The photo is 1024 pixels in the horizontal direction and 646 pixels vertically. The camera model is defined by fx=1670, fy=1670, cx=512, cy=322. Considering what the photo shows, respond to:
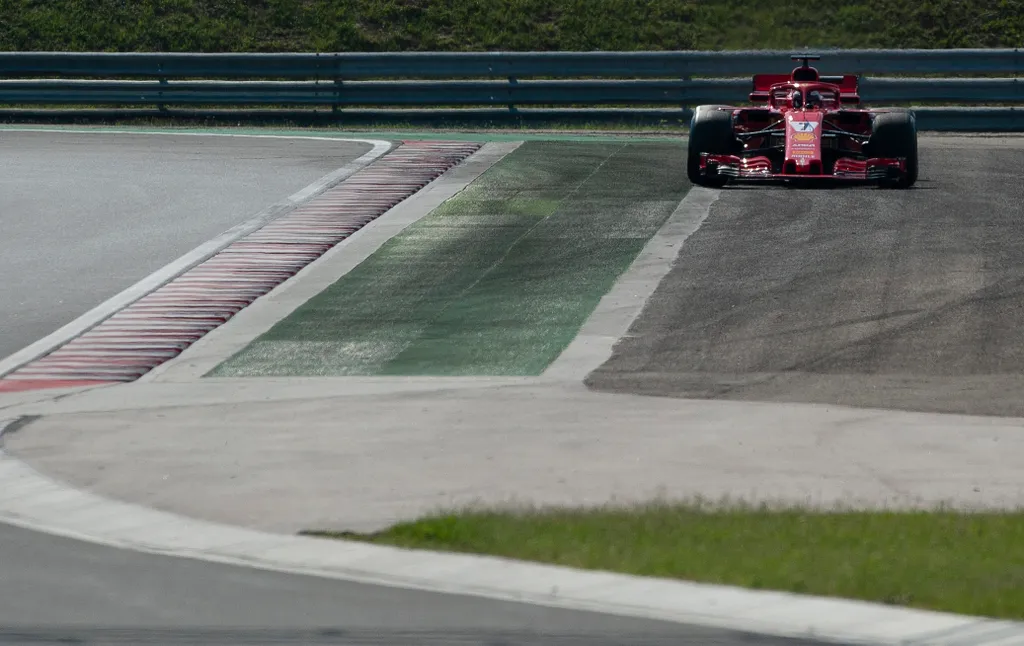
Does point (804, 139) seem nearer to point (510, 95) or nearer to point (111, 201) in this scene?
point (111, 201)

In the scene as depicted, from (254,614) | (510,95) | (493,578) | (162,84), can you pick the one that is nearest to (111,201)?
(162,84)

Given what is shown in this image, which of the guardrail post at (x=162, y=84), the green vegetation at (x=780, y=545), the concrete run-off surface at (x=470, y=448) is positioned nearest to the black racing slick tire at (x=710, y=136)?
the concrete run-off surface at (x=470, y=448)

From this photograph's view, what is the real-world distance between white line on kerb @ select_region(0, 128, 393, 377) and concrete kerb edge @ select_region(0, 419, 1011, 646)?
438 cm

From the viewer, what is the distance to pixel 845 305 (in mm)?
13703

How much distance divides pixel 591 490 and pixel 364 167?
43.8 feet

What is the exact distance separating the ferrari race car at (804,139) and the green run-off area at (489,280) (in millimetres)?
668

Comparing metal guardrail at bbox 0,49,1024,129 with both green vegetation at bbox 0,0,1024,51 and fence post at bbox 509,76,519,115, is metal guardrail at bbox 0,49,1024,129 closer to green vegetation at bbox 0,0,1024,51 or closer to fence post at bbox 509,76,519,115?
fence post at bbox 509,76,519,115

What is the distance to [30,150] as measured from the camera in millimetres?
23844

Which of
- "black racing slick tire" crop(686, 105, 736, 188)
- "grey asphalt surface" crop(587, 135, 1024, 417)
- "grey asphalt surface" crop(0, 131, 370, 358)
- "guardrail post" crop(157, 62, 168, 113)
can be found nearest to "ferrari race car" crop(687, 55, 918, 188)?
"black racing slick tire" crop(686, 105, 736, 188)

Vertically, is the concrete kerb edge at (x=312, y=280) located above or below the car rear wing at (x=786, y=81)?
below

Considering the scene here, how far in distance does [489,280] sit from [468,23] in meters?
17.7

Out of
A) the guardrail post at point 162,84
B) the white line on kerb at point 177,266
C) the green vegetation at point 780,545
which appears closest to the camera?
the green vegetation at point 780,545

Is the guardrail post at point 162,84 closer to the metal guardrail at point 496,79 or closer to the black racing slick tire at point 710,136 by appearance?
the metal guardrail at point 496,79

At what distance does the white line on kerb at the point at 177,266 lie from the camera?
1327 cm
